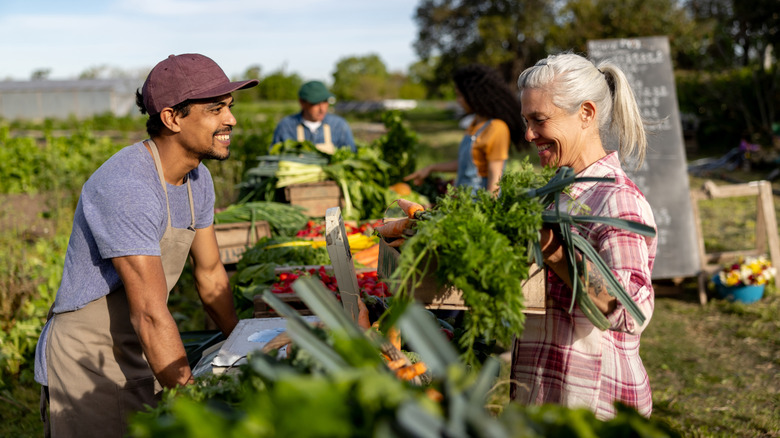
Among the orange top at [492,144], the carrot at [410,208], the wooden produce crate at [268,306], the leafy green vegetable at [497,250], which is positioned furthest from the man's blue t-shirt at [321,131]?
the leafy green vegetable at [497,250]

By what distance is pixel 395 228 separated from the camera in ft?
5.50

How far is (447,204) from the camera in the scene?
61.1 inches

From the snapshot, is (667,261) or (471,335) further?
(667,261)

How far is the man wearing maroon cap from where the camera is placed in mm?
1877

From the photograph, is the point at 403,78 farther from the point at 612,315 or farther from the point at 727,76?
the point at 612,315

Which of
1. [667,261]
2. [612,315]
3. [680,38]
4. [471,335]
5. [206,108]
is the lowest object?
[667,261]

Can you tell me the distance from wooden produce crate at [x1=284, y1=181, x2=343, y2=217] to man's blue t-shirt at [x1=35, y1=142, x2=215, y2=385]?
2.55m

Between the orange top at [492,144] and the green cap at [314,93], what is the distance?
192 centimetres

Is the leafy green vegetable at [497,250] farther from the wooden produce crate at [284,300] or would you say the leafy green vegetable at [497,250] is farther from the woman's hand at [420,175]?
the woman's hand at [420,175]

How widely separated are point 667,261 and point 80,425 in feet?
17.4

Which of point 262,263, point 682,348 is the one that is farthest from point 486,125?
point 682,348

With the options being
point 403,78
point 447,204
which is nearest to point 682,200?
point 447,204

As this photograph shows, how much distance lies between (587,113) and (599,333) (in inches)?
28.3

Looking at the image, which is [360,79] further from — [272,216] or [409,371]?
[409,371]
